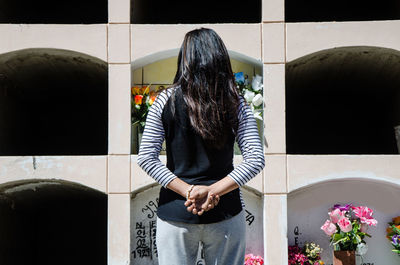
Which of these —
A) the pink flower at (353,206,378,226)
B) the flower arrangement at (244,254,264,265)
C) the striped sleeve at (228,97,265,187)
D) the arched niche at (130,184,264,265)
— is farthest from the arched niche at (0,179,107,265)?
the striped sleeve at (228,97,265,187)

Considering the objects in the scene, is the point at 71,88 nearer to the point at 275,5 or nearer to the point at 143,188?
the point at 143,188

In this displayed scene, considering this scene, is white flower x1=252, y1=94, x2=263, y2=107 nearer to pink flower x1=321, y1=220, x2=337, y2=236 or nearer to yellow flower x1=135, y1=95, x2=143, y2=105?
yellow flower x1=135, y1=95, x2=143, y2=105

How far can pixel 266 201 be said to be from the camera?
151 inches

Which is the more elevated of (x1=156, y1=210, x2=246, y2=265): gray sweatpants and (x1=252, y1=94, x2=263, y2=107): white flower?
(x1=252, y1=94, x2=263, y2=107): white flower

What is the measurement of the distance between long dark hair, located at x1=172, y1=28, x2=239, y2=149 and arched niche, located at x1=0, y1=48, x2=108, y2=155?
2644 millimetres

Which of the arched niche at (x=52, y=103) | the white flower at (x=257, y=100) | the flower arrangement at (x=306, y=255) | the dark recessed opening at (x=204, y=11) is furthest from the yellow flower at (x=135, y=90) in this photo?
the flower arrangement at (x=306, y=255)

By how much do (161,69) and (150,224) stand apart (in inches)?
57.4

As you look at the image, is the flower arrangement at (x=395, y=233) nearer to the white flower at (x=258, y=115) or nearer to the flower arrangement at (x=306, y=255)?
the flower arrangement at (x=306, y=255)

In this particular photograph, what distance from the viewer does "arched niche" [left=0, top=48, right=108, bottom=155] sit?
4.30 meters

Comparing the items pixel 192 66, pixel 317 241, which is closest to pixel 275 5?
pixel 317 241

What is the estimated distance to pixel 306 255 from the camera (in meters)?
3.85

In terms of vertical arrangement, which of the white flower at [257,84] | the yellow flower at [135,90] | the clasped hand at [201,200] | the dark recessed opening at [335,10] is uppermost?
the dark recessed opening at [335,10]

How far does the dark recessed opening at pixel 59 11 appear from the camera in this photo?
16.4 ft

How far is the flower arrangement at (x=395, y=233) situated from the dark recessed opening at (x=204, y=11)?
8.42 ft
